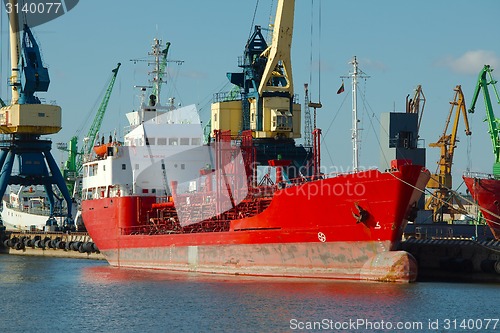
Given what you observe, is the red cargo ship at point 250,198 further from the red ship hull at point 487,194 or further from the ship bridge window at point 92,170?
the red ship hull at point 487,194

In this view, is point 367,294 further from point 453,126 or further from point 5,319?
point 453,126

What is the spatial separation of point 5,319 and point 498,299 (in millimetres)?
16165

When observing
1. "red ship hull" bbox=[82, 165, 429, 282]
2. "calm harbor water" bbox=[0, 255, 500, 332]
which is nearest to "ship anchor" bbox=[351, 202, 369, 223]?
"red ship hull" bbox=[82, 165, 429, 282]

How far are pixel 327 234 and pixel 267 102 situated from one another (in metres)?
17.1

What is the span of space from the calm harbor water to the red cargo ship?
43.8 inches

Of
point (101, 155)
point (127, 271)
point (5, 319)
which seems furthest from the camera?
point (101, 155)

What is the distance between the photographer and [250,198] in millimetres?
41594

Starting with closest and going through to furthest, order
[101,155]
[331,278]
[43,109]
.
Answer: [331,278] → [101,155] → [43,109]

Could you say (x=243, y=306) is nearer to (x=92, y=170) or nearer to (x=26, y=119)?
(x=92, y=170)

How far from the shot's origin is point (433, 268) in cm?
4162

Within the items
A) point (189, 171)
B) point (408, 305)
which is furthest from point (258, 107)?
point (408, 305)

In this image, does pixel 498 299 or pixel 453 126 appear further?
pixel 453 126

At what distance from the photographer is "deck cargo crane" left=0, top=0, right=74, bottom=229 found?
66.3 metres

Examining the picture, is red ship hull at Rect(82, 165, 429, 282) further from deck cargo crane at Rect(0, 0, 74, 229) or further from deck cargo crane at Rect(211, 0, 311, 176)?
deck cargo crane at Rect(0, 0, 74, 229)
